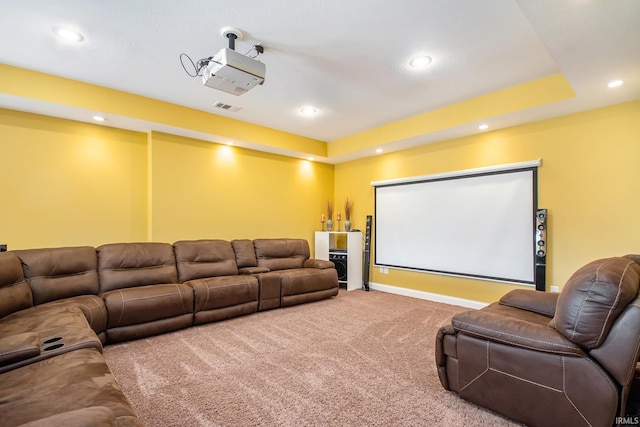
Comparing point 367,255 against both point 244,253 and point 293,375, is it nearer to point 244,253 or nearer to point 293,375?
point 244,253

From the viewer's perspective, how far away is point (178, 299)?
3.23m

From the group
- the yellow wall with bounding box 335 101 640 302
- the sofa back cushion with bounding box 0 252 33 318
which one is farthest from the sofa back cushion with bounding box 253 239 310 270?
the sofa back cushion with bounding box 0 252 33 318

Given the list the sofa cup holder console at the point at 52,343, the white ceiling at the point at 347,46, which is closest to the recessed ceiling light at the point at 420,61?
the white ceiling at the point at 347,46

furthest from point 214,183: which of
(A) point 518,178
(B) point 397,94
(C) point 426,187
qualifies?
(A) point 518,178

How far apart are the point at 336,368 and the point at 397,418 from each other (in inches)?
27.6

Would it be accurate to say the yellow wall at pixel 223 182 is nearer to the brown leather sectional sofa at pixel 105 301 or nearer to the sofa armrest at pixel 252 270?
the brown leather sectional sofa at pixel 105 301

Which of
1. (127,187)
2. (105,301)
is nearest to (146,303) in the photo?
(105,301)

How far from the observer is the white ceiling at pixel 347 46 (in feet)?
7.05

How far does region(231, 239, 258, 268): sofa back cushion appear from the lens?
14.5ft

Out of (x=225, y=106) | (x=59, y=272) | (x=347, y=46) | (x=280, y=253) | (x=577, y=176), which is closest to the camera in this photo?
(x=347, y=46)

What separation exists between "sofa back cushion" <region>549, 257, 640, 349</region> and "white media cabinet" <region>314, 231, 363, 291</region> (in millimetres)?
3925

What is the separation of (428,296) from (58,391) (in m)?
4.53

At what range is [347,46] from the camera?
2.67 m

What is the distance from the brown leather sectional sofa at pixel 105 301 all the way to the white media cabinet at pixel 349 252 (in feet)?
2.04
